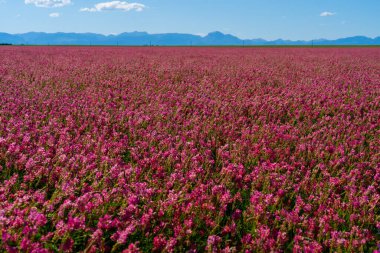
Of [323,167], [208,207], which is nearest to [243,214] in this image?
[208,207]

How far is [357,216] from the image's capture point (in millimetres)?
2820

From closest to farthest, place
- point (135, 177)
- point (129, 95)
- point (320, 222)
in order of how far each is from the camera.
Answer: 1. point (320, 222)
2. point (135, 177)
3. point (129, 95)

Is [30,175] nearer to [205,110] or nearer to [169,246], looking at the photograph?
[169,246]

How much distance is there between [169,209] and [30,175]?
4.35 ft

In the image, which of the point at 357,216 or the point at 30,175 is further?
the point at 30,175

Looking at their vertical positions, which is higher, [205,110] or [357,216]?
[205,110]

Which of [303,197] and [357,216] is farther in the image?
[303,197]

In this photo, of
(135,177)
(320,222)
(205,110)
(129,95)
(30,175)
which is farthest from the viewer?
(129,95)

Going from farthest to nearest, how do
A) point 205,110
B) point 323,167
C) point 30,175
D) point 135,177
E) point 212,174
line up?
point 205,110 < point 323,167 < point 212,174 < point 135,177 < point 30,175

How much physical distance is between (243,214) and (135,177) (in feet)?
3.58

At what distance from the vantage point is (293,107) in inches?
274

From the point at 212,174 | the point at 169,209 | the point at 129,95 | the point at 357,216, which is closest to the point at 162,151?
the point at 212,174

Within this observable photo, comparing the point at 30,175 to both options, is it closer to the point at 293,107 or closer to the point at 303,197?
the point at 303,197

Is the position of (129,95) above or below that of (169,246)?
above
